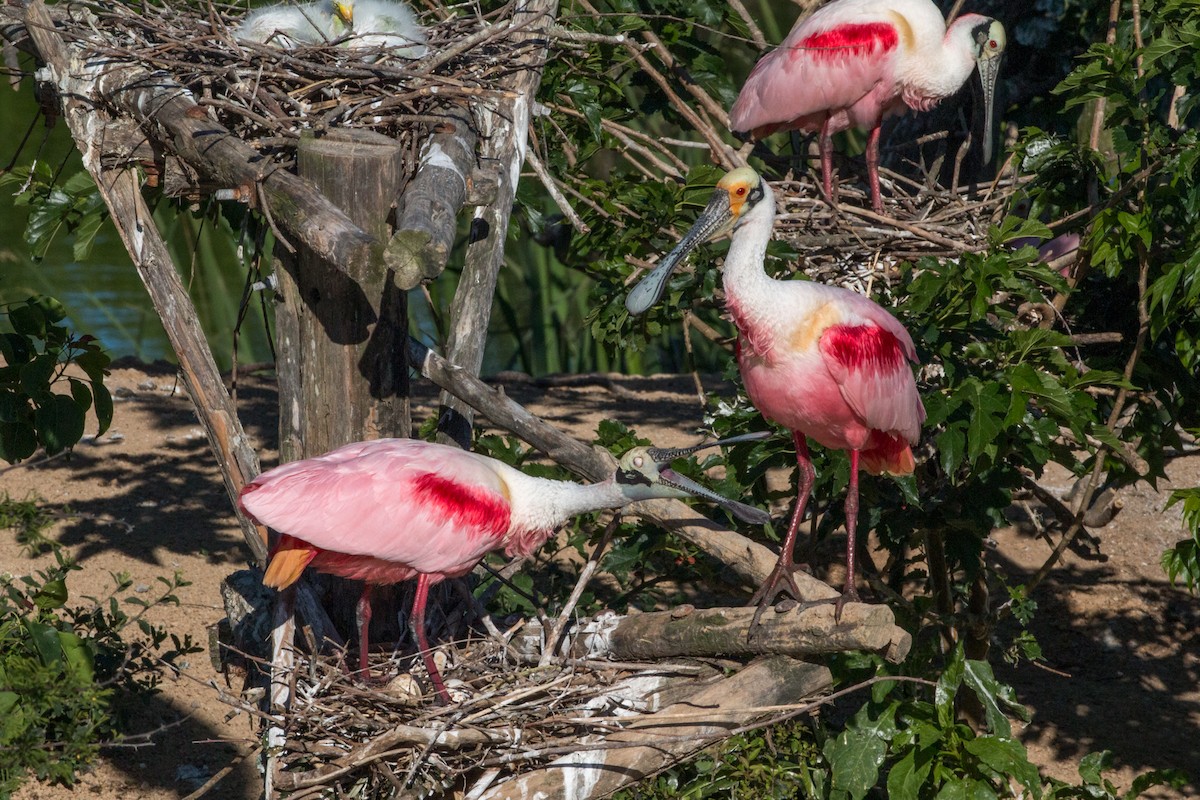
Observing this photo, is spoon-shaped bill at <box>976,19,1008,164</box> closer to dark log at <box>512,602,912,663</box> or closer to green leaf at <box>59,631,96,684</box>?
dark log at <box>512,602,912,663</box>

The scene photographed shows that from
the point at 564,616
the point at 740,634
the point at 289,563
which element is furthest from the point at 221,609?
the point at 740,634

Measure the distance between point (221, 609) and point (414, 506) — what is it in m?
3.25

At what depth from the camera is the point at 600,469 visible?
13.7ft

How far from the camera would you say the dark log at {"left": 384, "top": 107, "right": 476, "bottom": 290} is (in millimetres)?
3154

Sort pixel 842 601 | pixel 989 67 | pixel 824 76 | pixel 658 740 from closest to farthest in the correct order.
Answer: pixel 658 740
pixel 842 601
pixel 824 76
pixel 989 67

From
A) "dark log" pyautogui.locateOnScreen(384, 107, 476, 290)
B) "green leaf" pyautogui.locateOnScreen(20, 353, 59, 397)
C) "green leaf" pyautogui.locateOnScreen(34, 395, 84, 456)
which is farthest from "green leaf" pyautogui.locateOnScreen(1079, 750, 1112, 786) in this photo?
"green leaf" pyautogui.locateOnScreen(20, 353, 59, 397)

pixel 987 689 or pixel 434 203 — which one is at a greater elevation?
pixel 434 203

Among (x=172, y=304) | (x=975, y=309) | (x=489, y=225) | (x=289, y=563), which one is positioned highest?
(x=489, y=225)

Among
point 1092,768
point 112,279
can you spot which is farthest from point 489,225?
point 112,279

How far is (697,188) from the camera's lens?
5.18 meters

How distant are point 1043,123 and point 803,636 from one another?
149 inches

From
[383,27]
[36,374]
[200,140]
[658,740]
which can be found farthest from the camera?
[383,27]

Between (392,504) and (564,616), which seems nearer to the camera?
(392,504)

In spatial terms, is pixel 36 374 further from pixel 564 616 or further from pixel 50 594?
pixel 564 616
